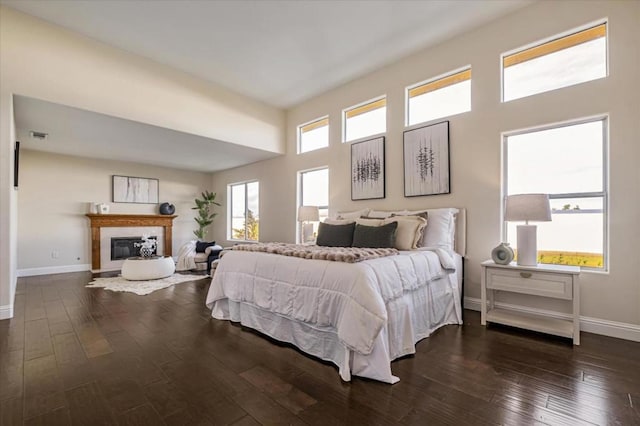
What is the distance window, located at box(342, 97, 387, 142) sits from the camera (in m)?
4.48

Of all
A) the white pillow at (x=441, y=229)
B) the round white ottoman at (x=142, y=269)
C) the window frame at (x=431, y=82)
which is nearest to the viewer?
the white pillow at (x=441, y=229)

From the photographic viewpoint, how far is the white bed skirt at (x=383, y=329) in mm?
1888

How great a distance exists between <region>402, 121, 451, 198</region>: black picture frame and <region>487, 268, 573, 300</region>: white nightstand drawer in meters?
1.20

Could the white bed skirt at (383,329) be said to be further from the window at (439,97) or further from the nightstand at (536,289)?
the window at (439,97)

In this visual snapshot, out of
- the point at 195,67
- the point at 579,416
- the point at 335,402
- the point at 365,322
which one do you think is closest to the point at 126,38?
the point at 195,67

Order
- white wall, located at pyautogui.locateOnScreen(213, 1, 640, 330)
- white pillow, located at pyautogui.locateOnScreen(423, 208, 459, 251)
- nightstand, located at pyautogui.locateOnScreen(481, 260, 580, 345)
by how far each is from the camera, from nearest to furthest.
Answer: nightstand, located at pyautogui.locateOnScreen(481, 260, 580, 345) → white wall, located at pyautogui.locateOnScreen(213, 1, 640, 330) → white pillow, located at pyautogui.locateOnScreen(423, 208, 459, 251)

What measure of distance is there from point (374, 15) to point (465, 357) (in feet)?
11.2

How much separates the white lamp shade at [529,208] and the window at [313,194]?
9.53ft

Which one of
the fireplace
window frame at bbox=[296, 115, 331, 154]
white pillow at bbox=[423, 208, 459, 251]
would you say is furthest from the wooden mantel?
white pillow at bbox=[423, 208, 459, 251]

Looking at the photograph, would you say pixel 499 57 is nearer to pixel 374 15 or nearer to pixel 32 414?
pixel 374 15

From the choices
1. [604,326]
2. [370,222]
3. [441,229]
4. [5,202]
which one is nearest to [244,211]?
[5,202]

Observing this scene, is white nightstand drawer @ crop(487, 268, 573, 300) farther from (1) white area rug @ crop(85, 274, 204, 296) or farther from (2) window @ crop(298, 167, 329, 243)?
(1) white area rug @ crop(85, 274, 204, 296)

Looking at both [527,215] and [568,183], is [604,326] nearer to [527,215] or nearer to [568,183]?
[527,215]

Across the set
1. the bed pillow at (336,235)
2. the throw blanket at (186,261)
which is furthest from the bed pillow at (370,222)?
the throw blanket at (186,261)
